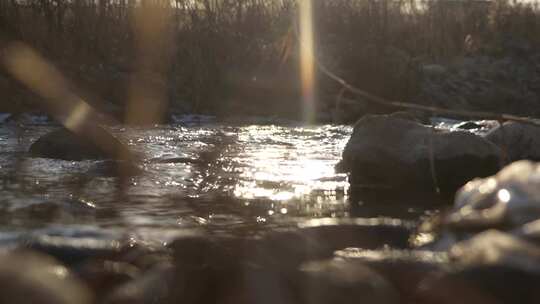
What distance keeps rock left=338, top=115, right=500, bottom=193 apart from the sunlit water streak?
166mm

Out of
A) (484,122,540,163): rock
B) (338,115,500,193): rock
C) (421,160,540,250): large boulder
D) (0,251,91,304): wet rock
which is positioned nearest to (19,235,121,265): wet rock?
(0,251,91,304): wet rock

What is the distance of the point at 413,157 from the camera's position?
4293mm

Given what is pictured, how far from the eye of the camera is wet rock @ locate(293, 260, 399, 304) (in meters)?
1.89

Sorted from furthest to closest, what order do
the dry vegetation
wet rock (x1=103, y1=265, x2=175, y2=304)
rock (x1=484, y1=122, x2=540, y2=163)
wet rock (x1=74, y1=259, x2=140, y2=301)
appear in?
the dry vegetation, rock (x1=484, y1=122, x2=540, y2=163), wet rock (x1=74, y1=259, x2=140, y2=301), wet rock (x1=103, y1=265, x2=175, y2=304)

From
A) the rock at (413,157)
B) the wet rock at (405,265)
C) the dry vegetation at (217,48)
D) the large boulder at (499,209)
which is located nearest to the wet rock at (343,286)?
the wet rock at (405,265)

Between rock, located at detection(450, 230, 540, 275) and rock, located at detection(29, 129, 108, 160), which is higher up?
rock, located at detection(450, 230, 540, 275)

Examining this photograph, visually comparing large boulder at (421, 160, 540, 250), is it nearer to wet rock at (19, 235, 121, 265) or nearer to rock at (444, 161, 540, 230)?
rock at (444, 161, 540, 230)

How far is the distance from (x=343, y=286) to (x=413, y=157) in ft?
8.09

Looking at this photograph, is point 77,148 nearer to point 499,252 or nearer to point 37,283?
point 37,283

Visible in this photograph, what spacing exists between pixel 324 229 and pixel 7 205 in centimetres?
144

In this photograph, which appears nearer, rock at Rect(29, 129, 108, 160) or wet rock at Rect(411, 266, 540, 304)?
wet rock at Rect(411, 266, 540, 304)

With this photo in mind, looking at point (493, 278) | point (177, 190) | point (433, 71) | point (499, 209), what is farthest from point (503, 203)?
point (433, 71)

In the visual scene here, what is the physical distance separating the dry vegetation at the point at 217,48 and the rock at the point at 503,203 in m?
5.73

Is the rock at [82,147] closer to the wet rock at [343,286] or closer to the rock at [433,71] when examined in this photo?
the wet rock at [343,286]
